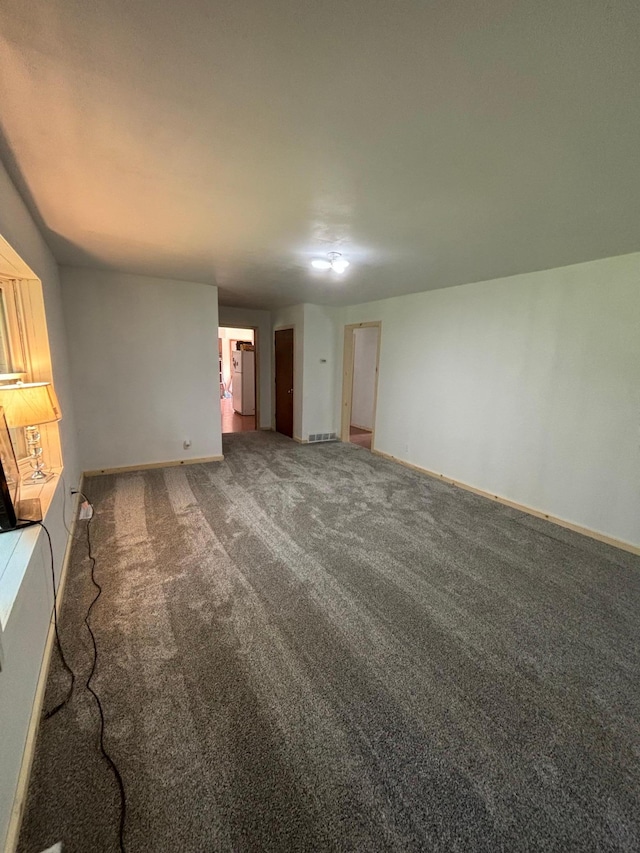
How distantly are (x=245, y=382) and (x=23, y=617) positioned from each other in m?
6.93

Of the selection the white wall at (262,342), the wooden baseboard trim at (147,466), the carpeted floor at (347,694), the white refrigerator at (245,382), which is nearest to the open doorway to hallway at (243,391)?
the white refrigerator at (245,382)

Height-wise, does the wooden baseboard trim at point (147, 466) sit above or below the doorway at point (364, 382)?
below

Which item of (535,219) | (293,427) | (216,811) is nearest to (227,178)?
(535,219)

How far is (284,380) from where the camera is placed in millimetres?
6535

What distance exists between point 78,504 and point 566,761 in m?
3.96

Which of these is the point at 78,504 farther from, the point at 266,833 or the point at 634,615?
the point at 634,615

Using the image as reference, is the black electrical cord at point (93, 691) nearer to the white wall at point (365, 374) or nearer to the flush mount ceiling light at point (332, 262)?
the flush mount ceiling light at point (332, 262)

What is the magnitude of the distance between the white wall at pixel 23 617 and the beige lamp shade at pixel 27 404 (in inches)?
21.7

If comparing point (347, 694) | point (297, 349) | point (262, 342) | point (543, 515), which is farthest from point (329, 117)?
point (262, 342)

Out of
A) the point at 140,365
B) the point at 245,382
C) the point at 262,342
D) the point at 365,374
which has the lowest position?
the point at 245,382

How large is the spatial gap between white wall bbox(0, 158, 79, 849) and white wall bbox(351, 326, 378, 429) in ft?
18.6

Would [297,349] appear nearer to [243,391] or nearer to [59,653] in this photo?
[243,391]

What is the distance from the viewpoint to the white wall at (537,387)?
9.50 ft

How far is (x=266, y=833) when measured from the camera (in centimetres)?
110
